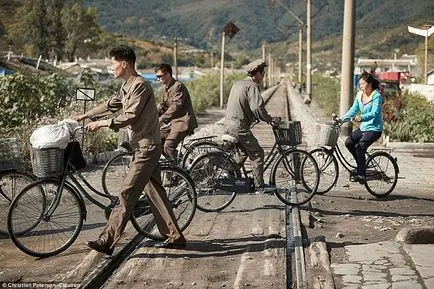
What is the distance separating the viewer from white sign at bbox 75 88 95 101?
10.7 metres

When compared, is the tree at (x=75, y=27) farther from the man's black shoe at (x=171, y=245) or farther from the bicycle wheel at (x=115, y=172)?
the man's black shoe at (x=171, y=245)

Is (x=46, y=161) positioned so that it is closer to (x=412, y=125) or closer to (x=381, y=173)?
(x=381, y=173)

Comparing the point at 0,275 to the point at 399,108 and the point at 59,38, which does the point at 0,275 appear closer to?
the point at 399,108

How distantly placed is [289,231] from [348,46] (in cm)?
786

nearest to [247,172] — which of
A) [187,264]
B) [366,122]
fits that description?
[366,122]

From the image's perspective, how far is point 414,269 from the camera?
6668 mm

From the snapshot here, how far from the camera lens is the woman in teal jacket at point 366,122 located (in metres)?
10.7

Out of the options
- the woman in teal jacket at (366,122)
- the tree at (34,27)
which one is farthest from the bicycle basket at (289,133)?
the tree at (34,27)

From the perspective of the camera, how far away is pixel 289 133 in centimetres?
956

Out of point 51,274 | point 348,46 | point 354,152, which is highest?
point 348,46

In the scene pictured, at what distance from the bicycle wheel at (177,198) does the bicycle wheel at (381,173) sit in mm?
3671

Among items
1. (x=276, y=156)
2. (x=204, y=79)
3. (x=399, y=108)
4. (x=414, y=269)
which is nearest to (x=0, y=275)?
(x=414, y=269)

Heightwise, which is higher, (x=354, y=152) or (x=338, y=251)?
(x=354, y=152)

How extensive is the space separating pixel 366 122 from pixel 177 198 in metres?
3.79
